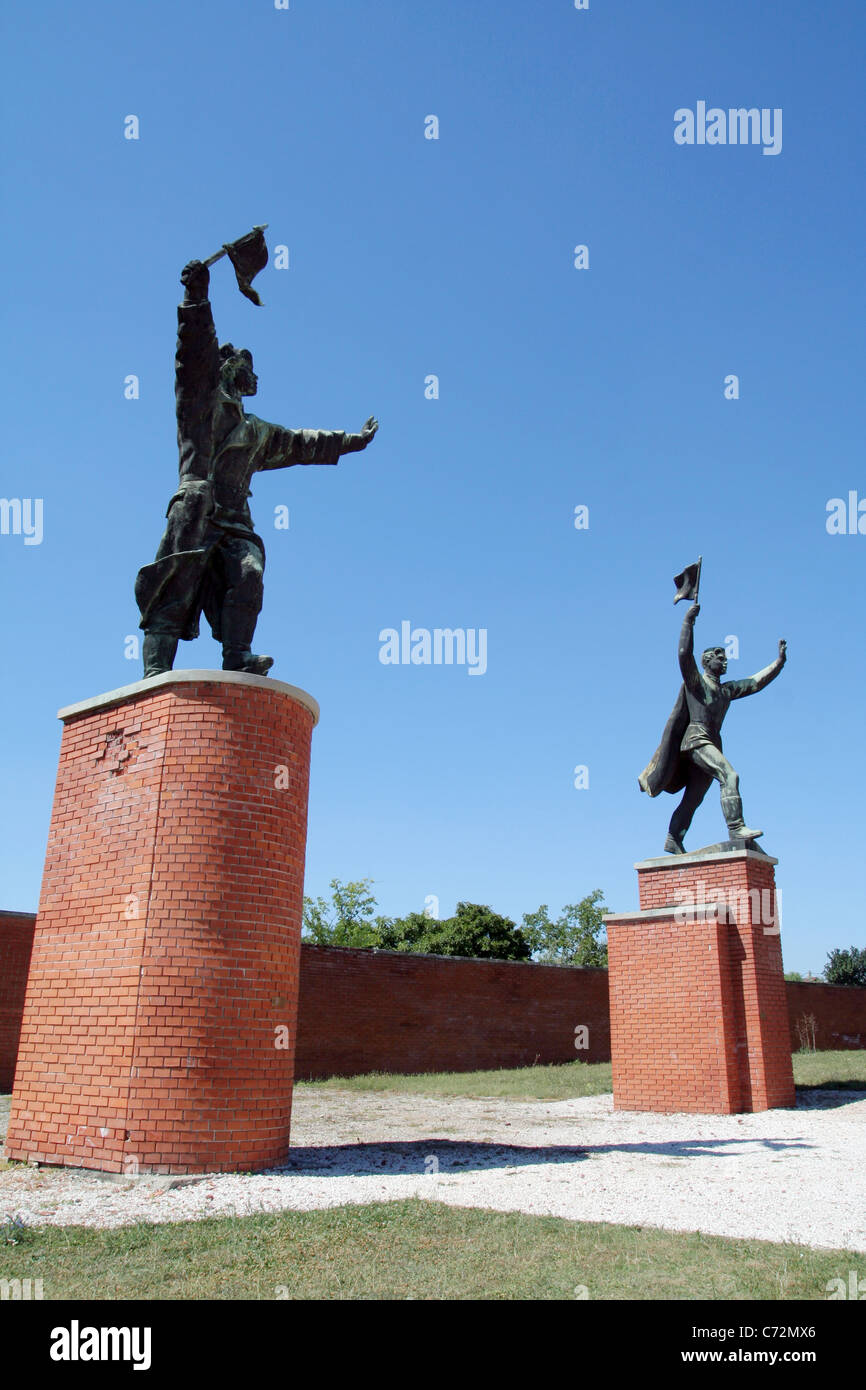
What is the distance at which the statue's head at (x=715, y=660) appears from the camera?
12.3m

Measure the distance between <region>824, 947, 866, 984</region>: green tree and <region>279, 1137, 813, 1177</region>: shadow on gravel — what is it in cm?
4014

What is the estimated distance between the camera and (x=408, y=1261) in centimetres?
382

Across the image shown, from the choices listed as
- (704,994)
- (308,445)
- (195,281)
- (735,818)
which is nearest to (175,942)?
(308,445)

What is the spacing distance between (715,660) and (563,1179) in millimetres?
7770

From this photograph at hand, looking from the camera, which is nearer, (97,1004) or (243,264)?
(97,1004)

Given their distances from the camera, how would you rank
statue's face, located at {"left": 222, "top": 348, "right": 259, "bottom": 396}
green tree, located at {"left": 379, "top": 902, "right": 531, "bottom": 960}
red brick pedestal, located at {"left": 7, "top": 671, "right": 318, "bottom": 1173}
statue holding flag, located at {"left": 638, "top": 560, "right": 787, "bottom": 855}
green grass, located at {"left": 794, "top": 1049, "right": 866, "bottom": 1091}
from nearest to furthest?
red brick pedestal, located at {"left": 7, "top": 671, "right": 318, "bottom": 1173} → statue's face, located at {"left": 222, "top": 348, "right": 259, "bottom": 396} → statue holding flag, located at {"left": 638, "top": 560, "right": 787, "bottom": 855} → green grass, located at {"left": 794, "top": 1049, "right": 866, "bottom": 1091} → green tree, located at {"left": 379, "top": 902, "right": 531, "bottom": 960}

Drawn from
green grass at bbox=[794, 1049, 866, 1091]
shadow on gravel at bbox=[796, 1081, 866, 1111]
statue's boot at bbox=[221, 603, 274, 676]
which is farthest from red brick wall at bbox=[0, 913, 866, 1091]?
statue's boot at bbox=[221, 603, 274, 676]

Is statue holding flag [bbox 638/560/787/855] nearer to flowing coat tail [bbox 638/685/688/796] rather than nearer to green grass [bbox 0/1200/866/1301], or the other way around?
flowing coat tail [bbox 638/685/688/796]

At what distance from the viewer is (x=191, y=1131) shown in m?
5.66

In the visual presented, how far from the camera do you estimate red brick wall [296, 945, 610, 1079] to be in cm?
1655

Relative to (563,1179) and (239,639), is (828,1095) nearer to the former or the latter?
(563,1179)

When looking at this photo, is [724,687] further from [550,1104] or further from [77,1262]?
[77,1262]
